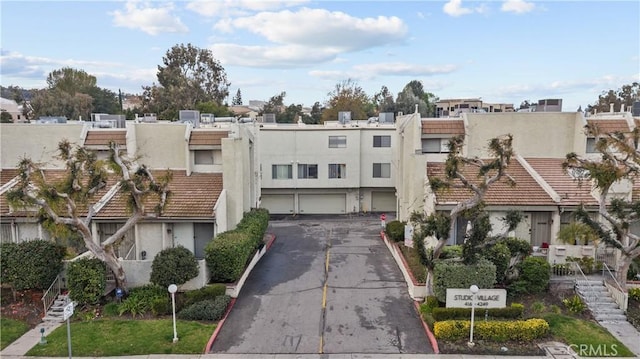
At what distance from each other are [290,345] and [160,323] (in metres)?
5.00

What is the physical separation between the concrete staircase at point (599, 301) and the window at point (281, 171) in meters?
24.0

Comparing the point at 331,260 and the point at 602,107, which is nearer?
the point at 331,260

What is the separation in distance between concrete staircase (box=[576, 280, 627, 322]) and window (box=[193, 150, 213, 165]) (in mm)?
19158

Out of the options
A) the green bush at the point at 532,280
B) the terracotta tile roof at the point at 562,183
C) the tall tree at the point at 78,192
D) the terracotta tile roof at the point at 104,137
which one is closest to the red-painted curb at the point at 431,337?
the green bush at the point at 532,280

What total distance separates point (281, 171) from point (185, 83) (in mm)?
33343

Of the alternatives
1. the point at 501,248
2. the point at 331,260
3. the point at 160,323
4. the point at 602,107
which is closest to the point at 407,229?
the point at 331,260

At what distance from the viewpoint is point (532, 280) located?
61.4 feet

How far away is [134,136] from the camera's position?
25766 millimetres

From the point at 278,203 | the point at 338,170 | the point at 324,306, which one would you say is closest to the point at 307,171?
the point at 338,170

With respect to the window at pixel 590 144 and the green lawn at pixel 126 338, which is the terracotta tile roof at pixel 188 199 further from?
the window at pixel 590 144

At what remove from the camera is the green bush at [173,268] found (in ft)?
59.7

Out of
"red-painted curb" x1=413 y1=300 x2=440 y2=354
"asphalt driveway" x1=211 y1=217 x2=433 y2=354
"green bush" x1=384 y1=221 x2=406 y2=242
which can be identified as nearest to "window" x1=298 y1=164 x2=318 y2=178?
"asphalt driveway" x1=211 y1=217 x2=433 y2=354

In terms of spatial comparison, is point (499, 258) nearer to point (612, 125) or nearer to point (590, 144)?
point (590, 144)

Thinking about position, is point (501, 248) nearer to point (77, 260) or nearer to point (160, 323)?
point (160, 323)
